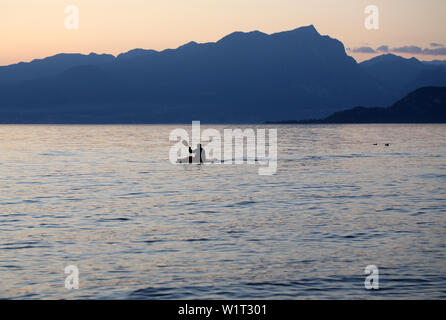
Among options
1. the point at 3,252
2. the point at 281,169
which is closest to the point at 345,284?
the point at 3,252

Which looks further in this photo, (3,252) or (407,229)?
(407,229)

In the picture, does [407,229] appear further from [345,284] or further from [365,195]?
[365,195]

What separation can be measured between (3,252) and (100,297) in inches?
284

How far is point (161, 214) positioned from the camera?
104ft

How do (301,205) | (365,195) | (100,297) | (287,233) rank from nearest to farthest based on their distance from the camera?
1. (100,297)
2. (287,233)
3. (301,205)
4. (365,195)

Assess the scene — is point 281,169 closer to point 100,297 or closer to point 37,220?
point 37,220

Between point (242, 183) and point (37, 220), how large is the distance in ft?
75.6

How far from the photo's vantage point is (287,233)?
84.7 feet

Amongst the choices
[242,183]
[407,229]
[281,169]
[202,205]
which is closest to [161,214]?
[202,205]

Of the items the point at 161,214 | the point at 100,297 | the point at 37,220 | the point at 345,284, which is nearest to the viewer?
the point at 100,297

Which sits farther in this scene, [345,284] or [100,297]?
[345,284]

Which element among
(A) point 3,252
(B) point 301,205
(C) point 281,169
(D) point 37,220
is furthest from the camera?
(C) point 281,169

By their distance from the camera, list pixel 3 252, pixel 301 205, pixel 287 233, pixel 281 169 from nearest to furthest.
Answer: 1. pixel 3 252
2. pixel 287 233
3. pixel 301 205
4. pixel 281 169
